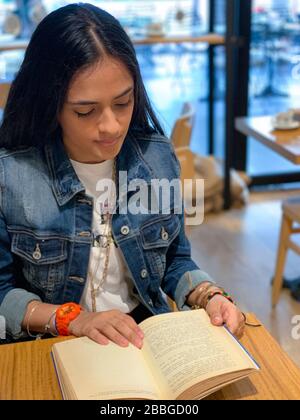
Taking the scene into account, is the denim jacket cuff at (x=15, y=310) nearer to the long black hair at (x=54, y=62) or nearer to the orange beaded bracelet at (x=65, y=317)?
the orange beaded bracelet at (x=65, y=317)

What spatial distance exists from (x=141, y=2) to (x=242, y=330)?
2.67 meters

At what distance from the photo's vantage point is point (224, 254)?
2.69 m

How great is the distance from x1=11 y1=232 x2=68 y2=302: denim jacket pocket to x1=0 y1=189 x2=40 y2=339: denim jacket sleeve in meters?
0.02

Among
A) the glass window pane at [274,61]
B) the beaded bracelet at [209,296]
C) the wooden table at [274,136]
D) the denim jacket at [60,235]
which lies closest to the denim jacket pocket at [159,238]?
the denim jacket at [60,235]

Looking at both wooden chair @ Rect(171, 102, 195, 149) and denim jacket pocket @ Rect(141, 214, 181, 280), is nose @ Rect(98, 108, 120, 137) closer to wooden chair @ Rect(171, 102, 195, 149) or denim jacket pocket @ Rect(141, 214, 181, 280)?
denim jacket pocket @ Rect(141, 214, 181, 280)

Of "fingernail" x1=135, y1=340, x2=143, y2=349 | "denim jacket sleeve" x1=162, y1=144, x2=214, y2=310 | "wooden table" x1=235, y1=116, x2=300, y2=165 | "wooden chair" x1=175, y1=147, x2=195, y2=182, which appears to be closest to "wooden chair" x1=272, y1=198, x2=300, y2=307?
"wooden table" x1=235, y1=116, x2=300, y2=165

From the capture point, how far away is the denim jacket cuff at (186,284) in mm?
1036

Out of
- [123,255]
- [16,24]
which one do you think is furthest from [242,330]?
[16,24]

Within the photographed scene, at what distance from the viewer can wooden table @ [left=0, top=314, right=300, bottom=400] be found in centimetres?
75

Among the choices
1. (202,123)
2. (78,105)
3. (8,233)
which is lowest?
(202,123)

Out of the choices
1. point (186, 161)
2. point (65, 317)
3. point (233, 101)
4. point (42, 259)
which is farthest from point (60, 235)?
point (233, 101)

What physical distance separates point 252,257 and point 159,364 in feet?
6.40
